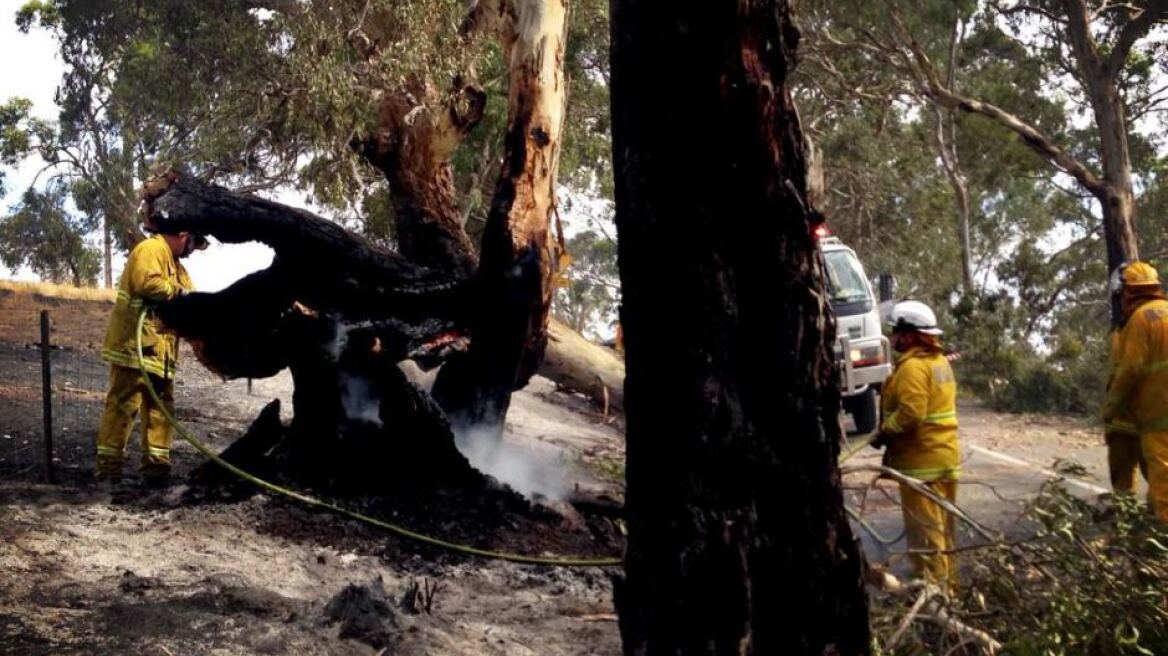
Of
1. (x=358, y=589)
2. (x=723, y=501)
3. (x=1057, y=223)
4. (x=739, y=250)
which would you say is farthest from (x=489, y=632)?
(x=1057, y=223)

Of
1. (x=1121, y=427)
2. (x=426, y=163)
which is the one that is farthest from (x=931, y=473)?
(x=426, y=163)

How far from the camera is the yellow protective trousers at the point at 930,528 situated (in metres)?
5.17

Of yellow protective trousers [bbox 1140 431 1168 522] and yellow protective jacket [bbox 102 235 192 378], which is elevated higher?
yellow protective jacket [bbox 102 235 192 378]

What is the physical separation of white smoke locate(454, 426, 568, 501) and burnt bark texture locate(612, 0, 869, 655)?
13.9 ft

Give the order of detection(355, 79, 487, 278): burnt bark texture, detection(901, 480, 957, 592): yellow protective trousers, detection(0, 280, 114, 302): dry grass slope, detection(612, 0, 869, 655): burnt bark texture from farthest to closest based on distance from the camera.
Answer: detection(0, 280, 114, 302): dry grass slope
detection(355, 79, 487, 278): burnt bark texture
detection(901, 480, 957, 592): yellow protective trousers
detection(612, 0, 869, 655): burnt bark texture

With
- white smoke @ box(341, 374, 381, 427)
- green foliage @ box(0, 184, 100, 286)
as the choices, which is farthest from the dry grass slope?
white smoke @ box(341, 374, 381, 427)

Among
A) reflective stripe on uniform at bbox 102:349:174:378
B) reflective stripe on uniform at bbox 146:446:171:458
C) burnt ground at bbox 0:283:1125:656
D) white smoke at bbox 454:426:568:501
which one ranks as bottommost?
burnt ground at bbox 0:283:1125:656

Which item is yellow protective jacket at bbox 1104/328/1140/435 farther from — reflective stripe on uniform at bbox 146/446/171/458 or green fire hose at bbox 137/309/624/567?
reflective stripe on uniform at bbox 146/446/171/458

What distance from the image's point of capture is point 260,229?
700 cm

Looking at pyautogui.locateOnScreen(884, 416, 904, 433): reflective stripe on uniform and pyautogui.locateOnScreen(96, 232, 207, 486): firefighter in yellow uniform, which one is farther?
pyautogui.locateOnScreen(96, 232, 207, 486): firefighter in yellow uniform

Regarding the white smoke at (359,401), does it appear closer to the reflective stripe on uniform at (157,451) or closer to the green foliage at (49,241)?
the reflective stripe on uniform at (157,451)

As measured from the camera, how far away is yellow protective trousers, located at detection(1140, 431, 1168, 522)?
6270 millimetres

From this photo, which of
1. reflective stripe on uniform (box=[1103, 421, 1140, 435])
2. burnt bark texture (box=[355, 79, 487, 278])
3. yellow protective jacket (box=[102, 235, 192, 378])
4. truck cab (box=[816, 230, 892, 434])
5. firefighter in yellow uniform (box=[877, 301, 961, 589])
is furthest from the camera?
truck cab (box=[816, 230, 892, 434])

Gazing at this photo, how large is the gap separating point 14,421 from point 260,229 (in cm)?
377
